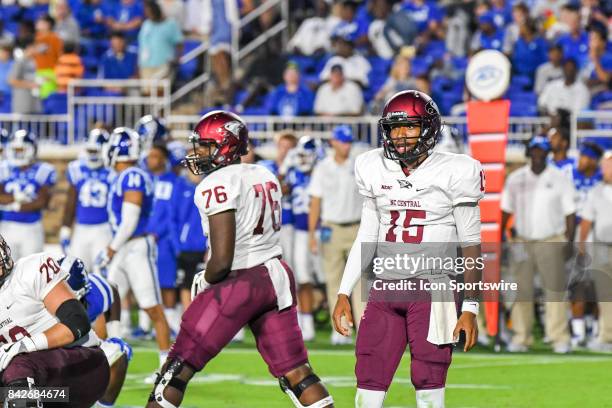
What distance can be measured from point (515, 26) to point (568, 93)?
1667 mm

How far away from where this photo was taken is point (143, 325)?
13.1m

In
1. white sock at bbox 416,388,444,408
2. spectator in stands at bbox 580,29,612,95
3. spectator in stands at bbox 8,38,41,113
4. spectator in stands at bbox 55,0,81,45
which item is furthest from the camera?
spectator in stands at bbox 55,0,81,45

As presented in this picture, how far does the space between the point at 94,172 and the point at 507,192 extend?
144 inches

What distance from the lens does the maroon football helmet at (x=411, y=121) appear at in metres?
6.42

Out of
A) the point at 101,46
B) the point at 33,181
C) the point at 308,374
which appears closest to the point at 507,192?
the point at 33,181

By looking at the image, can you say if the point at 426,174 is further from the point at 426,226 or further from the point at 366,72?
the point at 366,72

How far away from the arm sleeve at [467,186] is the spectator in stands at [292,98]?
9.60 m

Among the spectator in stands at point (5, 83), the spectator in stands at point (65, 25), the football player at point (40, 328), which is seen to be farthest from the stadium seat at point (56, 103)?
the football player at point (40, 328)

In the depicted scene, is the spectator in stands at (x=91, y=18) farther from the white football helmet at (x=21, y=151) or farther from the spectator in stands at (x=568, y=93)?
the spectator in stands at (x=568, y=93)

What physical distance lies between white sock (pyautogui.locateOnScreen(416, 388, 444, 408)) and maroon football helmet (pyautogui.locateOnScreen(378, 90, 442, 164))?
3.42 ft

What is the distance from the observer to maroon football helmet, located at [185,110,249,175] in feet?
23.4

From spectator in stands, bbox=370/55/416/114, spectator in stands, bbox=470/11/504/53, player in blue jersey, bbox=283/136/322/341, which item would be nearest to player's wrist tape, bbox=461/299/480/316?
player in blue jersey, bbox=283/136/322/341

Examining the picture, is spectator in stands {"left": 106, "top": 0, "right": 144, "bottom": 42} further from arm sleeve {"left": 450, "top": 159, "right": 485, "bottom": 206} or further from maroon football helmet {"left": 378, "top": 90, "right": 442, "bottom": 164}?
arm sleeve {"left": 450, "top": 159, "right": 485, "bottom": 206}

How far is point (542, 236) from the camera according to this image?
1173 centimetres
